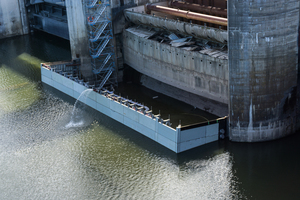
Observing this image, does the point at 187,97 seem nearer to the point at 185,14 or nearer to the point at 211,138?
the point at 211,138

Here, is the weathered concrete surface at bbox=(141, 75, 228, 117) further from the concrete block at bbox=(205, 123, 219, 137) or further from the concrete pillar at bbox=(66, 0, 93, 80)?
the concrete pillar at bbox=(66, 0, 93, 80)

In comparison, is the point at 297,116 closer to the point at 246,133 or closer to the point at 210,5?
the point at 246,133

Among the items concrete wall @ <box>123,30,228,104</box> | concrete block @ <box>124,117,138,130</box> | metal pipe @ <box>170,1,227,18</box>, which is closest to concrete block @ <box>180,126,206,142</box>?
concrete block @ <box>124,117,138,130</box>

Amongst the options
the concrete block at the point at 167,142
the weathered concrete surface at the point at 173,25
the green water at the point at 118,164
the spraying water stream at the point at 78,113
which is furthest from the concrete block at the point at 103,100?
the weathered concrete surface at the point at 173,25

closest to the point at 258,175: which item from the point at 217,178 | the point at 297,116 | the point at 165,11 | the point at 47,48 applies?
the point at 217,178

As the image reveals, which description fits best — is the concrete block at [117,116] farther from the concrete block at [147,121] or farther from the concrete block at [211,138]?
the concrete block at [211,138]
